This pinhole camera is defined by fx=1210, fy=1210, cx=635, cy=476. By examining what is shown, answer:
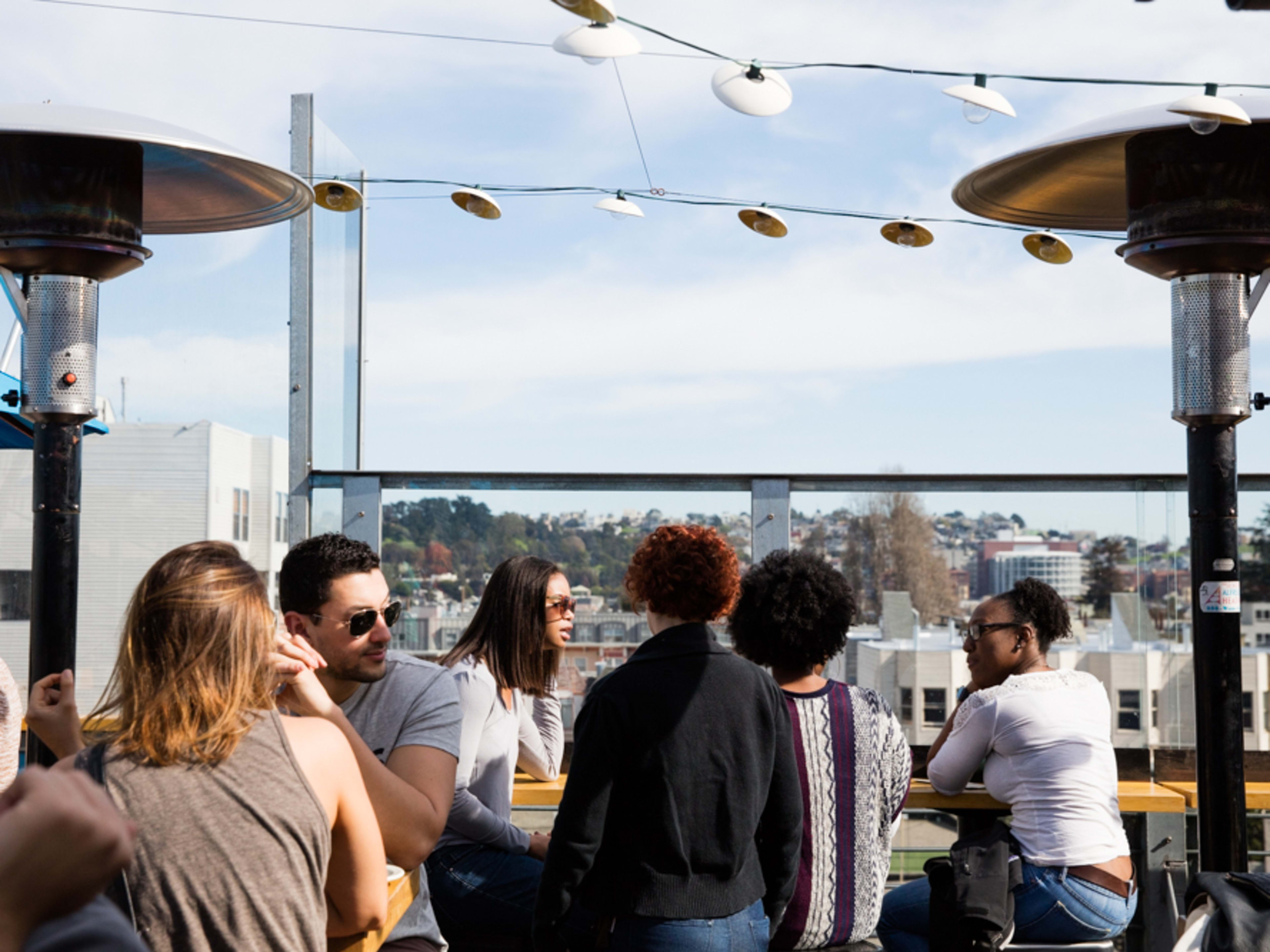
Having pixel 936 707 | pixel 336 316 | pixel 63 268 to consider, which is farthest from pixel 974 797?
pixel 336 316

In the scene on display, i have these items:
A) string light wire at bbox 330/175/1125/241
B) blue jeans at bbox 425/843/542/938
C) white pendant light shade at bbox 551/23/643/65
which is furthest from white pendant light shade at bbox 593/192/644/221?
blue jeans at bbox 425/843/542/938

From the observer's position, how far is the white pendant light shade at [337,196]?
5727 mm

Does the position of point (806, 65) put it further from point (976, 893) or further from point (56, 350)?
point (976, 893)

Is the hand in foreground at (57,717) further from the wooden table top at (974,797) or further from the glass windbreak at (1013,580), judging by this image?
the glass windbreak at (1013,580)

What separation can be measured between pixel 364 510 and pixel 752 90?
2.45 m

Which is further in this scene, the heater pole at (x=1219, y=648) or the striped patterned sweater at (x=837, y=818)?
the heater pole at (x=1219, y=648)

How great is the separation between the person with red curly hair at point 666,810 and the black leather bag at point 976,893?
0.93 m

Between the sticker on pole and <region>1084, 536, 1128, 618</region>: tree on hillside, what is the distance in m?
1.09

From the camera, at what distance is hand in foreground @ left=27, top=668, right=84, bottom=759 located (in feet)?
9.19

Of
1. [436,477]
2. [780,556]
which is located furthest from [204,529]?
[780,556]

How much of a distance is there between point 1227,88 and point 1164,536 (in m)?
1.88

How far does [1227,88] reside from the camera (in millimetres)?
3902

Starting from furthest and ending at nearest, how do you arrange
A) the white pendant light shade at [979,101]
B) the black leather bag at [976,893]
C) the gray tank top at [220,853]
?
the white pendant light shade at [979,101]
the black leather bag at [976,893]
the gray tank top at [220,853]

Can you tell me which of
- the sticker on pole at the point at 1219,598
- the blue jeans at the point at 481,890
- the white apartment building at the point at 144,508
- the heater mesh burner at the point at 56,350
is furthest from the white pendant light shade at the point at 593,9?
the white apartment building at the point at 144,508
